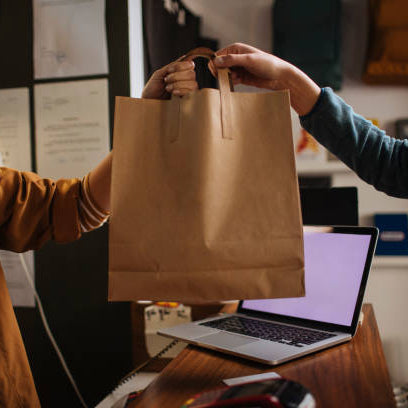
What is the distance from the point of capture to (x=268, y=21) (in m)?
2.13

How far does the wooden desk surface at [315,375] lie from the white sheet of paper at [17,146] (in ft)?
3.11

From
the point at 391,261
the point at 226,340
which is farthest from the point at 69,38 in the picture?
the point at 391,261

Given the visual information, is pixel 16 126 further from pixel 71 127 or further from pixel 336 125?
pixel 336 125

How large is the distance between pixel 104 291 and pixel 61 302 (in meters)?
0.17

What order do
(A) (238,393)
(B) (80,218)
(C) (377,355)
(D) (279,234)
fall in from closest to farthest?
1. (A) (238,393)
2. (D) (279,234)
3. (C) (377,355)
4. (B) (80,218)

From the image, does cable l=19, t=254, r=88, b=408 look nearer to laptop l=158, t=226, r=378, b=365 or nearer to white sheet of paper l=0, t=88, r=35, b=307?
white sheet of paper l=0, t=88, r=35, b=307

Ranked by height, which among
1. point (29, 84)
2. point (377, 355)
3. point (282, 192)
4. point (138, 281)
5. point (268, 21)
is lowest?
point (377, 355)

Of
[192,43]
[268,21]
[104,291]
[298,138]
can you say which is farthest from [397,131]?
[104,291]

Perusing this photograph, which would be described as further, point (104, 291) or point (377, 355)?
point (104, 291)

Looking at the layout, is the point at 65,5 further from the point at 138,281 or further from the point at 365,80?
the point at 365,80

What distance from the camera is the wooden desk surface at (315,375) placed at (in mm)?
521

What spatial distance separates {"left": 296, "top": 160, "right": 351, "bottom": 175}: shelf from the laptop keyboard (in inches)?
52.7

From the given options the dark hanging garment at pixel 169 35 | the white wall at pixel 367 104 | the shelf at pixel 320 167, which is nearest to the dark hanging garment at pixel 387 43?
the white wall at pixel 367 104

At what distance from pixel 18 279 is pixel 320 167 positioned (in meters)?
1.50
